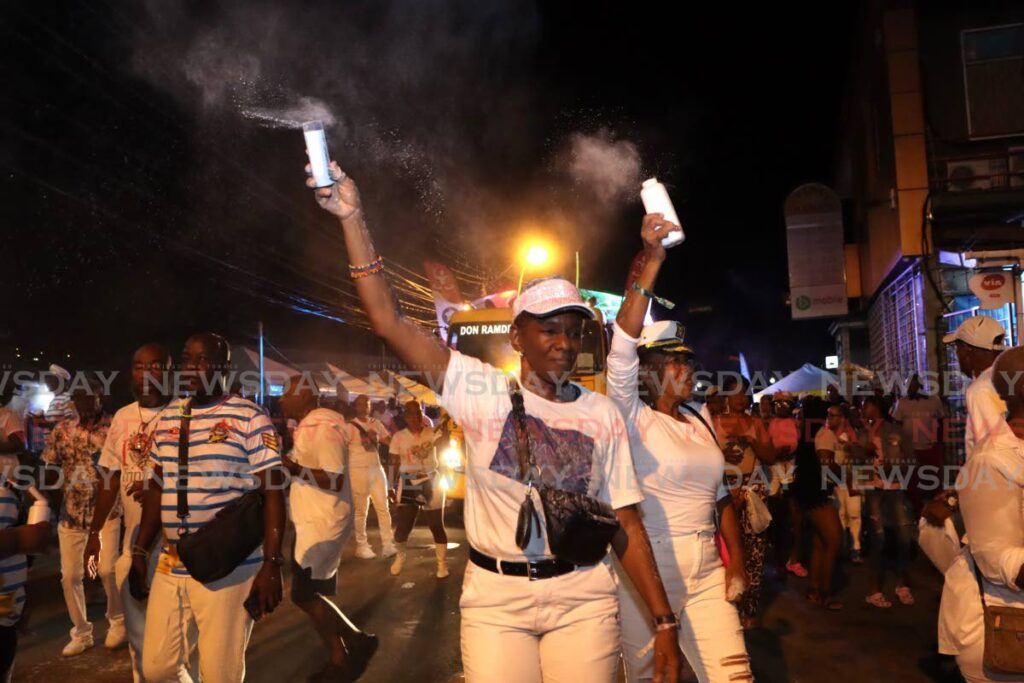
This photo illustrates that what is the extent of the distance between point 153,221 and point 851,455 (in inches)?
586

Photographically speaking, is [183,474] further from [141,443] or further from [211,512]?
[141,443]

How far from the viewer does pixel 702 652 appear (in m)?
3.48

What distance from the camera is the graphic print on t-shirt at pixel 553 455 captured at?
267cm

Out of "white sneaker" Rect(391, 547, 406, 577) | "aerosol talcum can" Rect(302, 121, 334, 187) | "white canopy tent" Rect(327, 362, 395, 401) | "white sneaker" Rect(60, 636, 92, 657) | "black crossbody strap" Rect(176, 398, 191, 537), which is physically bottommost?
"white sneaker" Rect(60, 636, 92, 657)

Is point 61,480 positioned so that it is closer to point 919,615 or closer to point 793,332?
point 919,615

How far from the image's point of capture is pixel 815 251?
19.7 m

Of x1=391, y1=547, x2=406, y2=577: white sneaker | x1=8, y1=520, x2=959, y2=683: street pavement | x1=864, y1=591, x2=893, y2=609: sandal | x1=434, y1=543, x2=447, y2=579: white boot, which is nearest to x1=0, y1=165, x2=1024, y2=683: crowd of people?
x1=8, y1=520, x2=959, y2=683: street pavement

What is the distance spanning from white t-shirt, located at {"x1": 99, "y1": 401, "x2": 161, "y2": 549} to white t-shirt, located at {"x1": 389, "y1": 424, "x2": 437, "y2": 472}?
166 inches

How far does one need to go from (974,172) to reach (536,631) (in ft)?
53.8

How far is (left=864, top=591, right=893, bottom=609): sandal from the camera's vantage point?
24.1ft

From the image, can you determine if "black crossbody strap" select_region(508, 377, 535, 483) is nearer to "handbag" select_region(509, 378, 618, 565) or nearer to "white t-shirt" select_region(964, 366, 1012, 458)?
"handbag" select_region(509, 378, 618, 565)

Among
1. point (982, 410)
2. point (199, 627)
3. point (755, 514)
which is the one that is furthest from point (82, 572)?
point (982, 410)

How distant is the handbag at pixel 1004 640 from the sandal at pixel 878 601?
4719mm

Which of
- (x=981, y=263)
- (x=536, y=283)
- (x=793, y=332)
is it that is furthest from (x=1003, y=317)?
(x=793, y=332)
